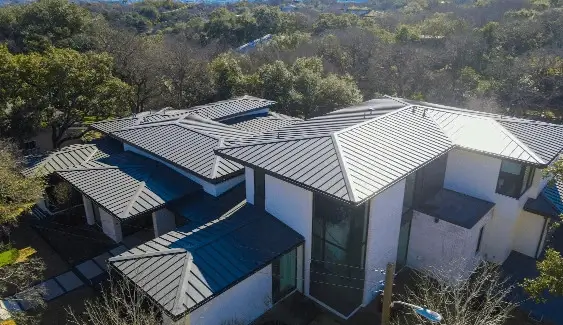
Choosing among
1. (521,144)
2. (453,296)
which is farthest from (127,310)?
(521,144)

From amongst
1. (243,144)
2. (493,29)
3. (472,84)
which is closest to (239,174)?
(243,144)

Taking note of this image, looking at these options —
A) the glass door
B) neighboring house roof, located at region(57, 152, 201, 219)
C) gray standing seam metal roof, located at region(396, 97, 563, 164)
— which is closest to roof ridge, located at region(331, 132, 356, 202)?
the glass door

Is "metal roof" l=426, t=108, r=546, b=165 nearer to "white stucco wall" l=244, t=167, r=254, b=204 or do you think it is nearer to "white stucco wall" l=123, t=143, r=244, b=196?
"white stucco wall" l=244, t=167, r=254, b=204

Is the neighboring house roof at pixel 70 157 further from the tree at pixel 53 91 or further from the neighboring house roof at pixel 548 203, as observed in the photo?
the neighboring house roof at pixel 548 203

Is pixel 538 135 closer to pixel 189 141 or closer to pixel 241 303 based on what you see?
pixel 241 303

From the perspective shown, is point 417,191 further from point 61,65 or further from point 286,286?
point 61,65
